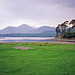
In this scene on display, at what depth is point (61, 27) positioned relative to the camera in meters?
115

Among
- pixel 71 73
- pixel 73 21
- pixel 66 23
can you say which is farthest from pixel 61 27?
pixel 71 73

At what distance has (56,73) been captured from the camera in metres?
11.8

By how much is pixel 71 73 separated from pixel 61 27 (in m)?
106

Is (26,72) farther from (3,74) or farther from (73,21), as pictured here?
(73,21)

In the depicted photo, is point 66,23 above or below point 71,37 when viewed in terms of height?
above

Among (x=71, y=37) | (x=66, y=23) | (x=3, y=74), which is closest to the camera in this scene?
(x=3, y=74)

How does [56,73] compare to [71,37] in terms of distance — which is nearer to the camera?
[56,73]

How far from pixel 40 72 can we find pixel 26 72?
4.12 ft

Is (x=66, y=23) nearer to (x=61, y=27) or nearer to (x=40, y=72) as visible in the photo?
(x=61, y=27)

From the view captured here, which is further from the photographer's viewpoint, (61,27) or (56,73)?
(61,27)

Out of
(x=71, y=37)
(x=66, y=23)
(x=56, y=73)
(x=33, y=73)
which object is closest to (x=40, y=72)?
(x=33, y=73)

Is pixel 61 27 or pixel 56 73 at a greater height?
pixel 61 27

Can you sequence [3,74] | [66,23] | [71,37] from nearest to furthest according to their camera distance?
1. [3,74]
2. [71,37]
3. [66,23]

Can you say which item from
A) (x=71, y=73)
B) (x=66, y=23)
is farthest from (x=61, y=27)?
(x=71, y=73)
